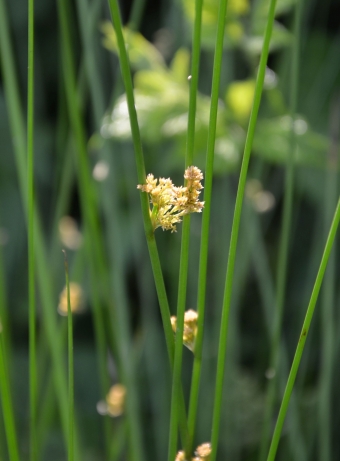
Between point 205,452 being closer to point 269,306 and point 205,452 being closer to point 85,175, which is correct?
point 85,175

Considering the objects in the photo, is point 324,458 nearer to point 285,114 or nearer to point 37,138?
point 285,114

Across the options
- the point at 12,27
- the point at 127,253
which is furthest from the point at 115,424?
the point at 12,27

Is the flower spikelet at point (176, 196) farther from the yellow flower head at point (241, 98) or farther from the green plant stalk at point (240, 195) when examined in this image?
the yellow flower head at point (241, 98)

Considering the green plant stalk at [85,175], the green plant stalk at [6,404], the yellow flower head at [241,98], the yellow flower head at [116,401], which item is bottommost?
the green plant stalk at [6,404]

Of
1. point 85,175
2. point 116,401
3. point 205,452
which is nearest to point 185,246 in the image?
point 205,452

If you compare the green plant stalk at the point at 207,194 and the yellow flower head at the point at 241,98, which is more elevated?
the yellow flower head at the point at 241,98

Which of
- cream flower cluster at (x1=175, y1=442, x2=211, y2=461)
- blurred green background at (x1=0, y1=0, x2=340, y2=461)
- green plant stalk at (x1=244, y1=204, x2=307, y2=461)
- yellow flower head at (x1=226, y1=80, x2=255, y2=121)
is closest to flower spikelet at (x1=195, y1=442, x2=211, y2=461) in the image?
cream flower cluster at (x1=175, y1=442, x2=211, y2=461)

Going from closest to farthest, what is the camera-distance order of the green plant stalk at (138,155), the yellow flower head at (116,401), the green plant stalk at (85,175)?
1. the green plant stalk at (138,155)
2. the green plant stalk at (85,175)
3. the yellow flower head at (116,401)

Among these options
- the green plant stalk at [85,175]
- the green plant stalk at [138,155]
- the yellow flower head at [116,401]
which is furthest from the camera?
the yellow flower head at [116,401]

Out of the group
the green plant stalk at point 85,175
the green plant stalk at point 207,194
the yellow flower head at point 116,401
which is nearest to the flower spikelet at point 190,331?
the green plant stalk at point 207,194
